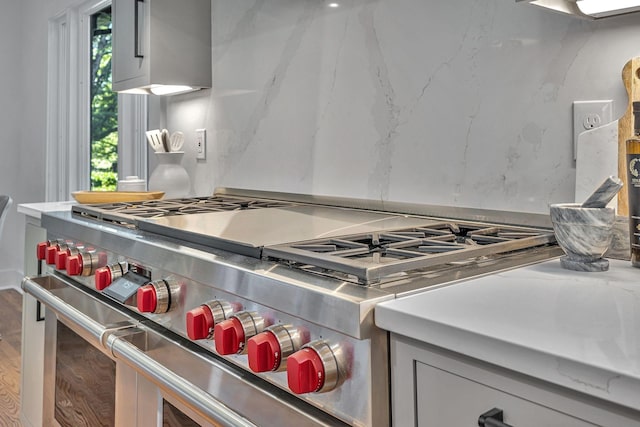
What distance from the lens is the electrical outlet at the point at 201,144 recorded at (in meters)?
2.37

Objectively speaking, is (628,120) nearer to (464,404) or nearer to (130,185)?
(464,404)

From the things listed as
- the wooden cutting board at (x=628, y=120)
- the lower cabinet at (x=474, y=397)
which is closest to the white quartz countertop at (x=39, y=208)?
the lower cabinet at (x=474, y=397)

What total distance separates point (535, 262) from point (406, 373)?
380mm

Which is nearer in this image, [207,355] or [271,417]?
[271,417]

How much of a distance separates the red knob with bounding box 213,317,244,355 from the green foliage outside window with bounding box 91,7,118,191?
2.91 meters

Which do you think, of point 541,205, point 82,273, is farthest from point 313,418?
point 82,273

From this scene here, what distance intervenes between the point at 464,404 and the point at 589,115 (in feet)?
2.48

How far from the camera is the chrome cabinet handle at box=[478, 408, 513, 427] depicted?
0.59 metres

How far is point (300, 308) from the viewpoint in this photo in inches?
30.2

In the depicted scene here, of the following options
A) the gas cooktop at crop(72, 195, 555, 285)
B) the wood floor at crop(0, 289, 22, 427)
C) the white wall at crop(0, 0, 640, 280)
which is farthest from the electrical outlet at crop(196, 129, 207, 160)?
the wood floor at crop(0, 289, 22, 427)

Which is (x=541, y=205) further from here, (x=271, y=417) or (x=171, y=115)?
(x=171, y=115)

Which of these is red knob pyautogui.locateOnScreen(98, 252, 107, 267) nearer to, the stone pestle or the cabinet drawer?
the cabinet drawer

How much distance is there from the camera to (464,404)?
63cm

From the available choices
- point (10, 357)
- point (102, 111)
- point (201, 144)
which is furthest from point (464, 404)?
point (102, 111)
